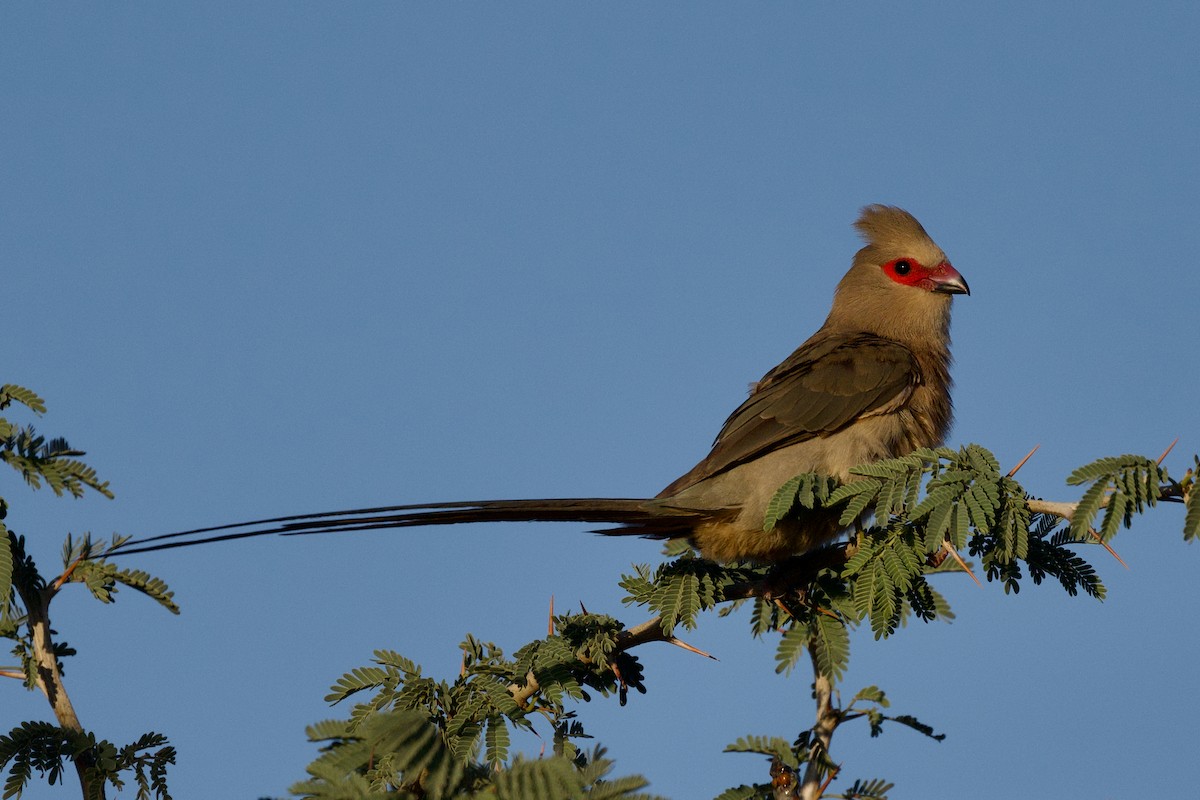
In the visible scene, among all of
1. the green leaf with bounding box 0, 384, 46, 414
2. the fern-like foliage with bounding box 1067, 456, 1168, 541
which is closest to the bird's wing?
the fern-like foliage with bounding box 1067, 456, 1168, 541

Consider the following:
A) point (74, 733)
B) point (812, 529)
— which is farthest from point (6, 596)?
point (812, 529)

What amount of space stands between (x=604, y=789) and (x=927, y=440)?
13.0 feet

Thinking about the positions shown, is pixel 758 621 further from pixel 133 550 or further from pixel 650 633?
pixel 133 550

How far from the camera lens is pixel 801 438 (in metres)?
5.69

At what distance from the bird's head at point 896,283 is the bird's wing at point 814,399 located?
27.1 inches

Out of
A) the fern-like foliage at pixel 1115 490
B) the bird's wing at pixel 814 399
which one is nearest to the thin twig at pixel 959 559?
the fern-like foliage at pixel 1115 490

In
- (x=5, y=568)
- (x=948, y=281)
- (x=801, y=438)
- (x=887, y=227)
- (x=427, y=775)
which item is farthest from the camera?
(x=887, y=227)

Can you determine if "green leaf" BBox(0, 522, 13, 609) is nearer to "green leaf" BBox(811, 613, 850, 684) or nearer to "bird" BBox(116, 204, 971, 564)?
"bird" BBox(116, 204, 971, 564)

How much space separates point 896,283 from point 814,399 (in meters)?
1.70

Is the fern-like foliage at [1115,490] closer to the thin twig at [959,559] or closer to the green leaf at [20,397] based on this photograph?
the thin twig at [959,559]

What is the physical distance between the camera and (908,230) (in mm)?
7281

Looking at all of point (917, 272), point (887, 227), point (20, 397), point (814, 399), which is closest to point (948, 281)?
point (917, 272)

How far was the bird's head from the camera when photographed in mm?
6977

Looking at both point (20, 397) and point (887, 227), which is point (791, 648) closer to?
point (20, 397)
